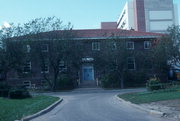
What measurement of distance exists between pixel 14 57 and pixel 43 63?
5.09 meters

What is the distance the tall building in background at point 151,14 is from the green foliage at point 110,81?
45.4 meters

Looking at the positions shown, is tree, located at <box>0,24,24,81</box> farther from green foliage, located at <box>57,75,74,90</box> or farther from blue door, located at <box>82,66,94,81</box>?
blue door, located at <box>82,66,94,81</box>

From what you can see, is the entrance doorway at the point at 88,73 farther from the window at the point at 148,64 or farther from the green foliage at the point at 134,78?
the window at the point at 148,64

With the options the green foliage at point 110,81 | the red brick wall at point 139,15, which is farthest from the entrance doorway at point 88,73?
the red brick wall at point 139,15

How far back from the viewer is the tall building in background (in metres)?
75.7

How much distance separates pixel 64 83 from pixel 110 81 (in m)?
6.14

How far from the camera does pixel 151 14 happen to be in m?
77.0

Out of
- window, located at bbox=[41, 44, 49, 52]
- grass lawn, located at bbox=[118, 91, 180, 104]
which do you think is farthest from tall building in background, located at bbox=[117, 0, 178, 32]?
grass lawn, located at bbox=[118, 91, 180, 104]

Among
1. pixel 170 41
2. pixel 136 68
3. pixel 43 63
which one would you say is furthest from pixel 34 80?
pixel 170 41

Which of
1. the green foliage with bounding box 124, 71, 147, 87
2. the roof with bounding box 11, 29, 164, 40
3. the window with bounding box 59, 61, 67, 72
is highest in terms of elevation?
the roof with bounding box 11, 29, 164, 40

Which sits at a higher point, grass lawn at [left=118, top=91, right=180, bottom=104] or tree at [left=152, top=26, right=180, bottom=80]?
tree at [left=152, top=26, right=180, bottom=80]

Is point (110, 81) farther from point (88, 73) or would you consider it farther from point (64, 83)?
point (64, 83)

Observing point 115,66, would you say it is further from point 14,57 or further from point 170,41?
point 14,57

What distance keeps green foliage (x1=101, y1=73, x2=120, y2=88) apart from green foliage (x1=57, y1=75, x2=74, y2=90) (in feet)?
14.6
